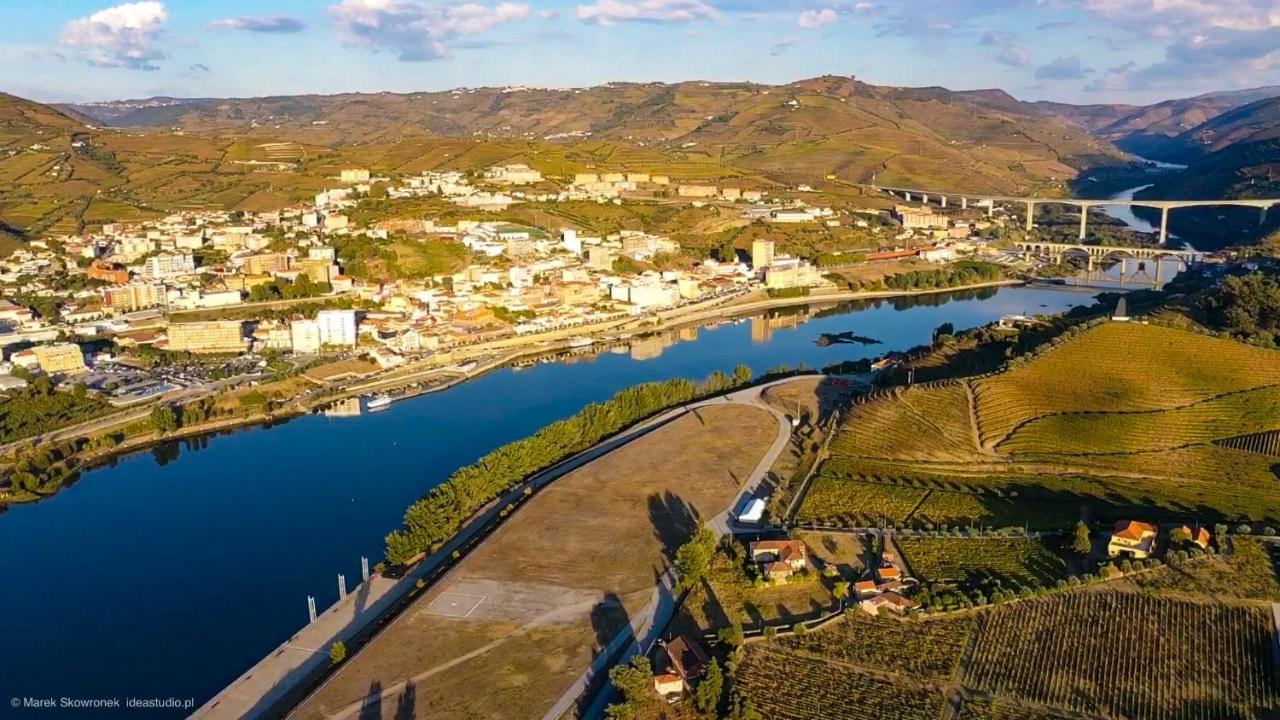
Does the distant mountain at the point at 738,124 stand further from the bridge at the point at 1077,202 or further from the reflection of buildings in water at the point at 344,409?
the reflection of buildings in water at the point at 344,409

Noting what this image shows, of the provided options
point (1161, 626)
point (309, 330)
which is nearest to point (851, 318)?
point (309, 330)

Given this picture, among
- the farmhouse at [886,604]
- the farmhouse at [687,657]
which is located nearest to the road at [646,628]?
the farmhouse at [687,657]

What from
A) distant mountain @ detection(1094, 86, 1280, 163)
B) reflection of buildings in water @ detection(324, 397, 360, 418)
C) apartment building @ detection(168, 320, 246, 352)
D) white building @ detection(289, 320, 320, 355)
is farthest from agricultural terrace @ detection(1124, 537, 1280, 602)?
distant mountain @ detection(1094, 86, 1280, 163)

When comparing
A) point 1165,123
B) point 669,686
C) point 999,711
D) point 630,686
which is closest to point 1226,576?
point 999,711

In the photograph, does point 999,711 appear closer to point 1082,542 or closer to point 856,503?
point 1082,542

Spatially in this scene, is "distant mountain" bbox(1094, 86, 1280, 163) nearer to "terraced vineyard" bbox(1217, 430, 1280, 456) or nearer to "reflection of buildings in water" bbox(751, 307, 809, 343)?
"reflection of buildings in water" bbox(751, 307, 809, 343)

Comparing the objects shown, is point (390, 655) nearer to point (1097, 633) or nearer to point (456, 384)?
point (1097, 633)
